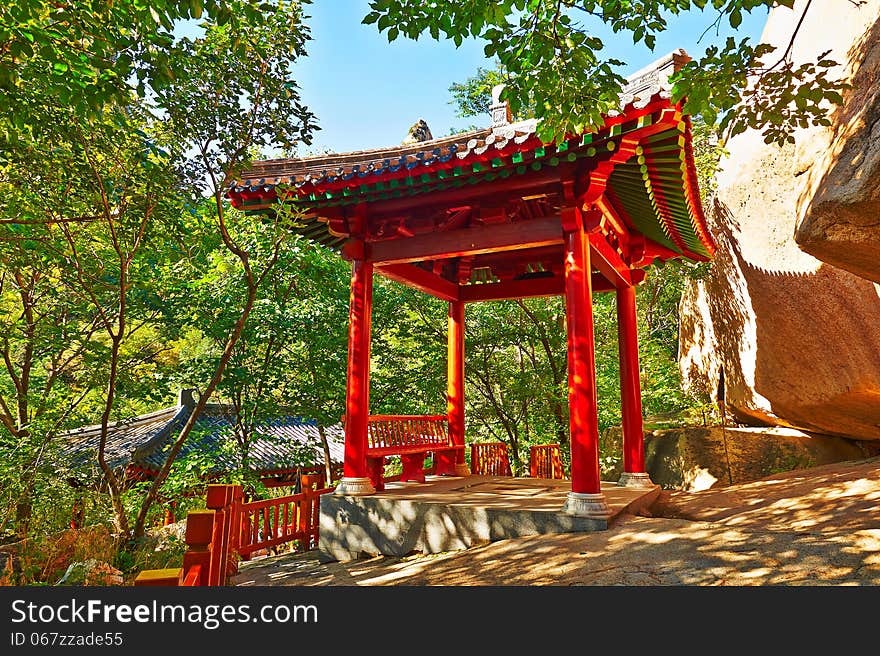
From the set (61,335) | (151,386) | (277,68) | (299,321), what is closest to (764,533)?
(277,68)

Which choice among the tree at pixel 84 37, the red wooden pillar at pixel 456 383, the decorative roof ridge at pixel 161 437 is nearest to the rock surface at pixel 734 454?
the red wooden pillar at pixel 456 383

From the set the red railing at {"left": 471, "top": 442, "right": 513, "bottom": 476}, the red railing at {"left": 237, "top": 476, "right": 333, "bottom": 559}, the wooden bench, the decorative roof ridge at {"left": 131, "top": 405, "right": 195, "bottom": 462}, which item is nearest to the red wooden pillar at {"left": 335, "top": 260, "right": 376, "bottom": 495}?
the wooden bench

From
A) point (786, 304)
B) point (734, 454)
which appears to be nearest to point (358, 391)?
point (786, 304)

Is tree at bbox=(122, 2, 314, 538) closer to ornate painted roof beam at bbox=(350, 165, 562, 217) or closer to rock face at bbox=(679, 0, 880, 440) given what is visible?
ornate painted roof beam at bbox=(350, 165, 562, 217)

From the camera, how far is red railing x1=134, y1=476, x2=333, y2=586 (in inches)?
104

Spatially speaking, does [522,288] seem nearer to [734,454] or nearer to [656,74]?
[656,74]

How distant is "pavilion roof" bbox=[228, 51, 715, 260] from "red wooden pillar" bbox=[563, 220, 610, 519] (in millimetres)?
818

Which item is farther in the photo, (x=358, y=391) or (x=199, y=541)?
(x=358, y=391)

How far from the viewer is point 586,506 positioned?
15.2ft

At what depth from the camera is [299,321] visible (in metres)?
8.30

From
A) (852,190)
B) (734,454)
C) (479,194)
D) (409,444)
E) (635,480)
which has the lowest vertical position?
(635,480)

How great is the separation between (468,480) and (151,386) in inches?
181

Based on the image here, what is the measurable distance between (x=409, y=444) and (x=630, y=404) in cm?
288

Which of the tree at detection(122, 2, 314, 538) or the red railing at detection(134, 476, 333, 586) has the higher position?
the tree at detection(122, 2, 314, 538)
